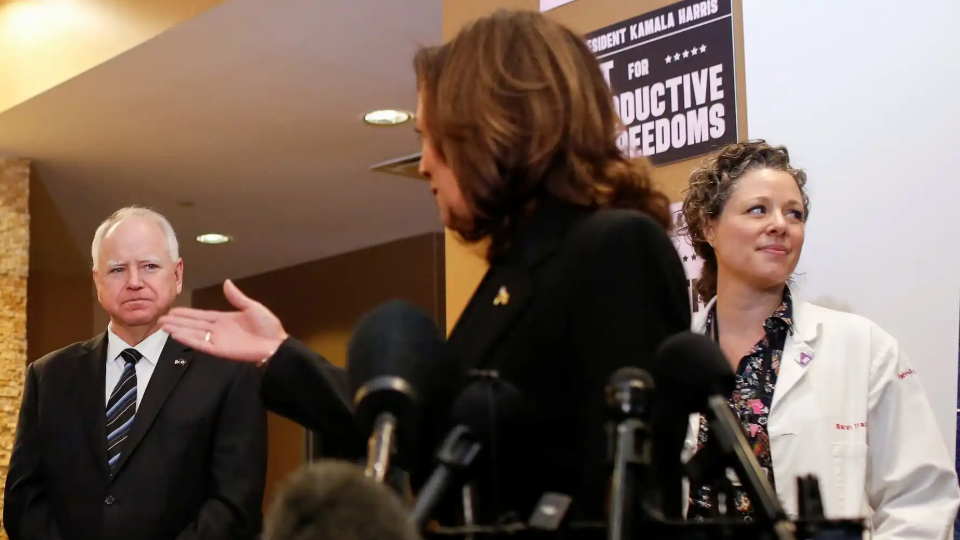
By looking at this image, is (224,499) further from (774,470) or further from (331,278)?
(331,278)

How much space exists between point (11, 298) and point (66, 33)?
155cm

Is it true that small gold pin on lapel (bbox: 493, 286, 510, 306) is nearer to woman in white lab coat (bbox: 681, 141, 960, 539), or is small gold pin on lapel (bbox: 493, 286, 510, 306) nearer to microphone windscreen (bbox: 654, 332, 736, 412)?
microphone windscreen (bbox: 654, 332, 736, 412)

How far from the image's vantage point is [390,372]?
96 cm

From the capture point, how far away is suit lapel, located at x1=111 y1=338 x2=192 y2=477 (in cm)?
255

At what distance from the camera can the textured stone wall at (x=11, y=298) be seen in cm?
567

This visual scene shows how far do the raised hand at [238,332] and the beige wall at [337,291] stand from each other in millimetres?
6325

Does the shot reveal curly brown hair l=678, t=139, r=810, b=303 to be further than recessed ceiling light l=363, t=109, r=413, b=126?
No

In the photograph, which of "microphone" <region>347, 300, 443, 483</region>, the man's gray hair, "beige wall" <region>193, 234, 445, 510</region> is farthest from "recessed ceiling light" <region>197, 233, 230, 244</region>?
"microphone" <region>347, 300, 443, 483</region>

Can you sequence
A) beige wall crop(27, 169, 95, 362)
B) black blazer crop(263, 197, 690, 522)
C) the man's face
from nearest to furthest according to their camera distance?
black blazer crop(263, 197, 690, 522)
the man's face
beige wall crop(27, 169, 95, 362)

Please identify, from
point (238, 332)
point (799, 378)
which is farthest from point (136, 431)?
point (799, 378)

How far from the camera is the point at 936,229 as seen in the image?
2.18 metres

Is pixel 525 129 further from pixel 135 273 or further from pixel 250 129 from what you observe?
pixel 250 129

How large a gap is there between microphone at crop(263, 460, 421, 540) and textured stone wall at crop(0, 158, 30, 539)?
5.37 m

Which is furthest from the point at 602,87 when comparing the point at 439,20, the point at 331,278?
the point at 331,278
